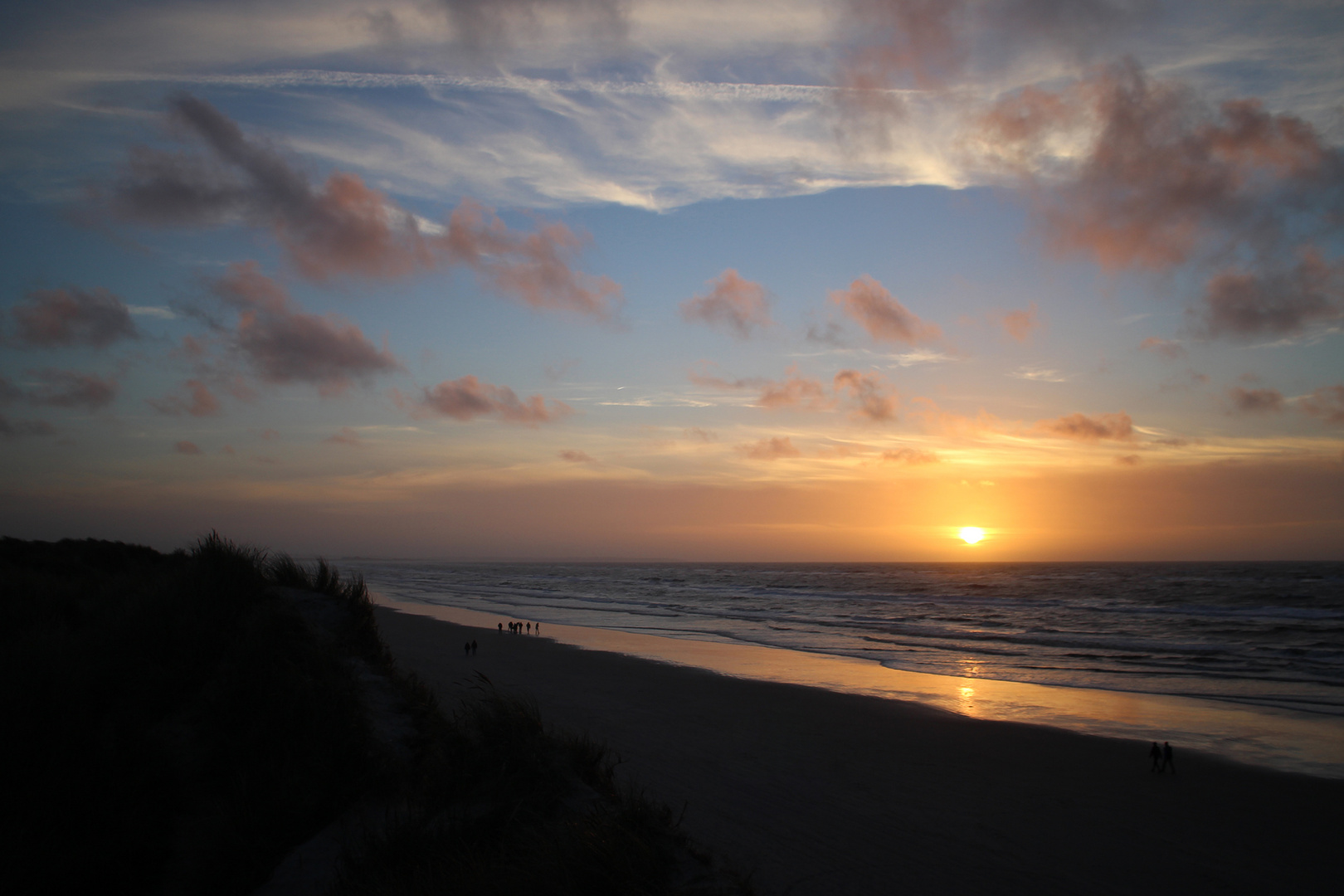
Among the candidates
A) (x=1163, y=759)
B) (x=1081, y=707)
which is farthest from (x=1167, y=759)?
(x=1081, y=707)

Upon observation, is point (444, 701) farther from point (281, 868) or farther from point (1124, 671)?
point (1124, 671)

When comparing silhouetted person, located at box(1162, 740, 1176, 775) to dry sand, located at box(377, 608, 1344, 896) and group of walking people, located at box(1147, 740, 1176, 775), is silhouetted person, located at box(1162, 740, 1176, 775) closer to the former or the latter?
group of walking people, located at box(1147, 740, 1176, 775)

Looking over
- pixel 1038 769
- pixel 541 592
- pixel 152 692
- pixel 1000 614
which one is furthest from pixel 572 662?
pixel 541 592

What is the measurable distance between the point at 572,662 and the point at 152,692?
17.6 metres

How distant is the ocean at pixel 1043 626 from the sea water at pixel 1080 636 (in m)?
0.12

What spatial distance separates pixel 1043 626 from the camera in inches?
1532

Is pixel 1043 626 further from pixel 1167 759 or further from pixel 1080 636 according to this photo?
pixel 1167 759

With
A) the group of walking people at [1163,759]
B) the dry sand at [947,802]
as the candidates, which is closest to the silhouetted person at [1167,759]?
the group of walking people at [1163,759]

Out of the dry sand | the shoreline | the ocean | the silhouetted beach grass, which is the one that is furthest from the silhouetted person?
the silhouetted beach grass

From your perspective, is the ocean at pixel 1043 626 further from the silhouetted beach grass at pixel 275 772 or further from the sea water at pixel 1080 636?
the silhouetted beach grass at pixel 275 772

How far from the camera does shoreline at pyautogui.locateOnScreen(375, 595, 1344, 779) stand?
46.8 feet

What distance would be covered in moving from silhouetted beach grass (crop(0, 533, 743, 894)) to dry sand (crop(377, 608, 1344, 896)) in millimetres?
2839

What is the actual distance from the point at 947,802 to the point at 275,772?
31.5 ft

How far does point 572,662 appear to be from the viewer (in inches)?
981
